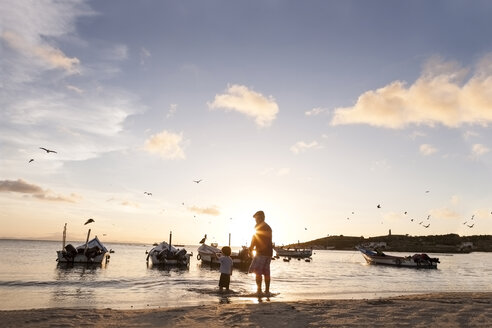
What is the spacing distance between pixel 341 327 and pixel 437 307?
4828 millimetres

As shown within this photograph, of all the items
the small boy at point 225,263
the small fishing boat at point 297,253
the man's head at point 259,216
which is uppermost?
the man's head at point 259,216

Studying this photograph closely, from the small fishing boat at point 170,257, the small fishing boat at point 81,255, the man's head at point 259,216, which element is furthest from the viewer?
the small fishing boat at point 170,257

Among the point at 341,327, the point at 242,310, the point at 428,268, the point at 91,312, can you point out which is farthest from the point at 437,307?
the point at 428,268

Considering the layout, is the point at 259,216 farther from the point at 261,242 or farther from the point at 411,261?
the point at 411,261

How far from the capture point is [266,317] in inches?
364

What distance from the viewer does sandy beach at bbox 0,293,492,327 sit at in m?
8.62

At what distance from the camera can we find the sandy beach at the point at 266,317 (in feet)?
28.3

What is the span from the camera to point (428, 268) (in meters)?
61.2

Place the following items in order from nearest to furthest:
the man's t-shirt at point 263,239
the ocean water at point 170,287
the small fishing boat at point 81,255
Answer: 1. the man's t-shirt at point 263,239
2. the ocean water at point 170,287
3. the small fishing boat at point 81,255

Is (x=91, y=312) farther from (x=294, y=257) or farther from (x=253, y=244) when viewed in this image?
(x=294, y=257)

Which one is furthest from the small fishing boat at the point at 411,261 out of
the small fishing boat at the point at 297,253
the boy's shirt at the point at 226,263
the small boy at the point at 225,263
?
the boy's shirt at the point at 226,263

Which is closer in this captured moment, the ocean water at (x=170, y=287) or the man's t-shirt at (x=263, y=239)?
the man's t-shirt at (x=263, y=239)

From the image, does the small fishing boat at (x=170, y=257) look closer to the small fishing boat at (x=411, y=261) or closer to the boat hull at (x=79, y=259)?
the boat hull at (x=79, y=259)

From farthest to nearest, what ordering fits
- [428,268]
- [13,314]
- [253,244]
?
1. [428,268]
2. [253,244]
3. [13,314]
